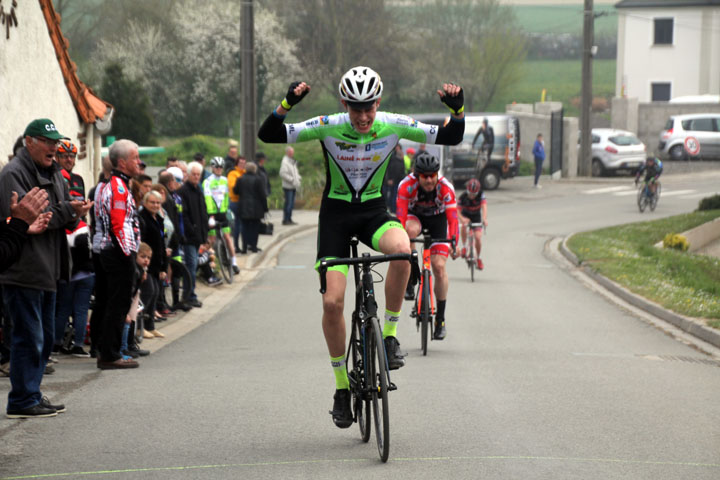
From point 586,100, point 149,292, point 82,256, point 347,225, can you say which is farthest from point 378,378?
point 586,100

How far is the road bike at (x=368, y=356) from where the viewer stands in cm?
597

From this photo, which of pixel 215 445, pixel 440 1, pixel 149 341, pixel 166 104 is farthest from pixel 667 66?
pixel 215 445

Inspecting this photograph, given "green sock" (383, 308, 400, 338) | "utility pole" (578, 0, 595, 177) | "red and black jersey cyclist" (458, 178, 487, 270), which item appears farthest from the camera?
"utility pole" (578, 0, 595, 177)

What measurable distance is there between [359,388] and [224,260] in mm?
10839

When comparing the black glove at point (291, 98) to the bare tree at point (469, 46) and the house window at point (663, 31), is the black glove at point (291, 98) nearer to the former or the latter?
the bare tree at point (469, 46)

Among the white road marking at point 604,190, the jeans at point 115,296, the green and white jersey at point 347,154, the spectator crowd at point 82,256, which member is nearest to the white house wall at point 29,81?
the spectator crowd at point 82,256

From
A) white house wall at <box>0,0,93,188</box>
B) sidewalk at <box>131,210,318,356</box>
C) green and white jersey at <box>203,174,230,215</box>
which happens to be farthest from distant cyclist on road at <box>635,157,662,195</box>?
white house wall at <box>0,0,93,188</box>

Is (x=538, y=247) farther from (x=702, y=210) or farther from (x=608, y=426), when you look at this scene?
(x=608, y=426)

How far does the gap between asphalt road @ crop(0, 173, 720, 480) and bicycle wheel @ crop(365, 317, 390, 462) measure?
16 cm

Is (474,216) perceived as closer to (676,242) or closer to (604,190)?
(676,242)

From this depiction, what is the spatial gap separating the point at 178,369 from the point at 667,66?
5872cm

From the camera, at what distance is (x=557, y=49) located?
105812mm

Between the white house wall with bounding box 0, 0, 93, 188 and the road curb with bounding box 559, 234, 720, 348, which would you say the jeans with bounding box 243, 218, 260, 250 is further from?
the road curb with bounding box 559, 234, 720, 348

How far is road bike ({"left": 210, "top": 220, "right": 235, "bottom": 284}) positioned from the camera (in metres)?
16.7
